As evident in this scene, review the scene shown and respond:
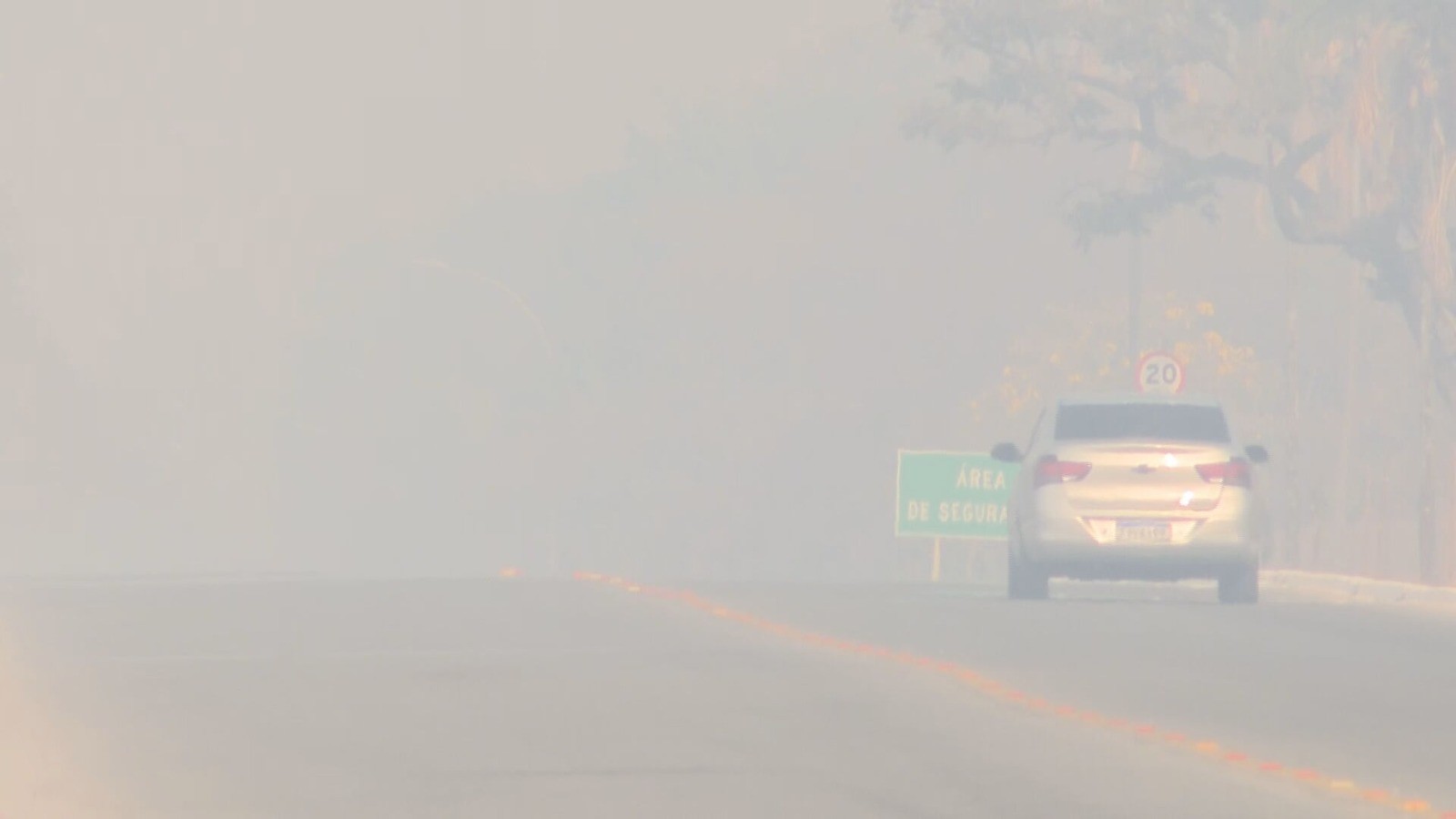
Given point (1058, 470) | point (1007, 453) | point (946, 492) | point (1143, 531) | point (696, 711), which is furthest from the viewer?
point (946, 492)

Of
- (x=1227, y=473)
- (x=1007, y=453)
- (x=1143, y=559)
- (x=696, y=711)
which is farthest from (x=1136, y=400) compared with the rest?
(x=696, y=711)

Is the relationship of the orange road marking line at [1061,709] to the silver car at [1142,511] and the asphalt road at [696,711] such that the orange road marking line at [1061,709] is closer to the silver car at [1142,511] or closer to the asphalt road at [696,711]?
the asphalt road at [696,711]

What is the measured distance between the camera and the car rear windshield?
30469mm

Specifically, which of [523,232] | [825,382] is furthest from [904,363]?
[523,232]

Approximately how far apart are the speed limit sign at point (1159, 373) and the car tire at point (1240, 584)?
14.0 m

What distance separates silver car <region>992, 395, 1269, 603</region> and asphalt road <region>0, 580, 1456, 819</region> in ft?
3.65

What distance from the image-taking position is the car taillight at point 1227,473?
29.6 meters

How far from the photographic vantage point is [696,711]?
17594 millimetres

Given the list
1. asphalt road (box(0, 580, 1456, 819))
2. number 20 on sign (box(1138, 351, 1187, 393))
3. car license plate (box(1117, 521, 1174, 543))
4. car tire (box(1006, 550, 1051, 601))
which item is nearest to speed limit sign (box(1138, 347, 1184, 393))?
number 20 on sign (box(1138, 351, 1187, 393))

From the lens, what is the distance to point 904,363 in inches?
3526

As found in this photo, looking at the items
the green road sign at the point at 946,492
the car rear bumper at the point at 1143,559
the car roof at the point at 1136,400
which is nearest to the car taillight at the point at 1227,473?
the car rear bumper at the point at 1143,559

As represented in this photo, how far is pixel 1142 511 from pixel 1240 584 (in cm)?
120

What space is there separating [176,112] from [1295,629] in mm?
121841

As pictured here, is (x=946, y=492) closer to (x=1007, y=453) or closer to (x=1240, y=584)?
(x=1007, y=453)
